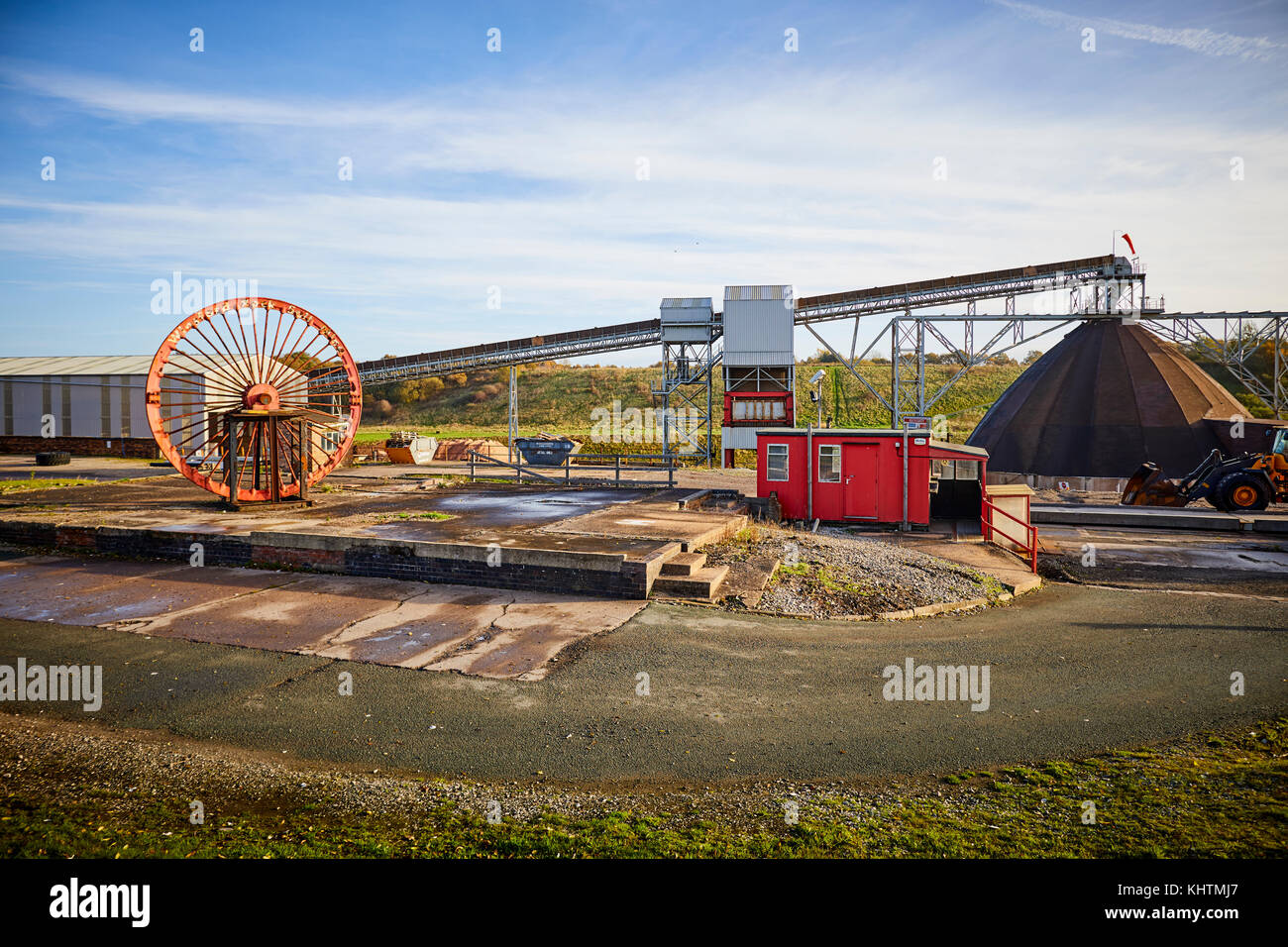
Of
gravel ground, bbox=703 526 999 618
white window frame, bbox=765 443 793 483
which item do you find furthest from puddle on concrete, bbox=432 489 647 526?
gravel ground, bbox=703 526 999 618

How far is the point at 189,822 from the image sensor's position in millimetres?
4934

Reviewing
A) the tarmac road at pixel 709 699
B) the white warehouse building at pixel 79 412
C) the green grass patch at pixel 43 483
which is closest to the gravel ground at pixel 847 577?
the tarmac road at pixel 709 699

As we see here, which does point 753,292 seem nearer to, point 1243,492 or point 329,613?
point 1243,492

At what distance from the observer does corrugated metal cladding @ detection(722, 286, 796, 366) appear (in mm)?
37625

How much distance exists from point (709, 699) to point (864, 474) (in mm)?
12980

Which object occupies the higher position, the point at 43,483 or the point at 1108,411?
the point at 1108,411

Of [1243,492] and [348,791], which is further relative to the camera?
[1243,492]

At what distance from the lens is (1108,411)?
3066 centimetres

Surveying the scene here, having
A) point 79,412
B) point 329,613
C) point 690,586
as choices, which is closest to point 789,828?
point 690,586

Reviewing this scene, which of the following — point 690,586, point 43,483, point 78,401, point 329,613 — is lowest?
Result: point 329,613

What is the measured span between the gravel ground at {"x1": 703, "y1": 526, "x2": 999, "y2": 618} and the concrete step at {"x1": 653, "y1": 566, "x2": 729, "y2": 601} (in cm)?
76

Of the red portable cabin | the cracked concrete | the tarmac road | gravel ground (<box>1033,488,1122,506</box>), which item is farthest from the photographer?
gravel ground (<box>1033,488,1122,506</box>)

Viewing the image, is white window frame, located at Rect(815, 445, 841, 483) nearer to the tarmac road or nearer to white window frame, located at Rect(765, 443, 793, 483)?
white window frame, located at Rect(765, 443, 793, 483)
